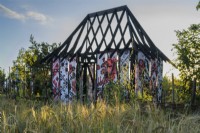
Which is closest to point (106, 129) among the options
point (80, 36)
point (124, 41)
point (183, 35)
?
point (183, 35)

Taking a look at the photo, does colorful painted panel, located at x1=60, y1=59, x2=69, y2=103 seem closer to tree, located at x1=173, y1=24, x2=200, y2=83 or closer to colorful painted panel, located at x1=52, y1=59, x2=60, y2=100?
colorful painted panel, located at x1=52, y1=59, x2=60, y2=100

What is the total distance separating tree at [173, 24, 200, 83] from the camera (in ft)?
38.4

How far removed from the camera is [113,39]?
1495 centimetres

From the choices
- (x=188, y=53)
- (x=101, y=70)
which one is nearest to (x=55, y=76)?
(x=101, y=70)

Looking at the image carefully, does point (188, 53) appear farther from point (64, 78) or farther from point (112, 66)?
point (64, 78)

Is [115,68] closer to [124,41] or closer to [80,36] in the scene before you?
[124,41]

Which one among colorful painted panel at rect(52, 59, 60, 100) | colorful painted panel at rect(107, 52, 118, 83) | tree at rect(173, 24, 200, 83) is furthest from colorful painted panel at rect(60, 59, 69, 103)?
tree at rect(173, 24, 200, 83)

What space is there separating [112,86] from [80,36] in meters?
9.60

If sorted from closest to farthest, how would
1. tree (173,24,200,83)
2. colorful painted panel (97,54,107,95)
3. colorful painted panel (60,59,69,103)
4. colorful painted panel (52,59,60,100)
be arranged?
tree (173,24,200,83), colorful painted panel (97,54,107,95), colorful painted panel (60,59,69,103), colorful painted panel (52,59,60,100)

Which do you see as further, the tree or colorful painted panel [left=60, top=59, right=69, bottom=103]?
colorful painted panel [left=60, top=59, right=69, bottom=103]

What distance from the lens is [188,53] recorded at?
1193 cm

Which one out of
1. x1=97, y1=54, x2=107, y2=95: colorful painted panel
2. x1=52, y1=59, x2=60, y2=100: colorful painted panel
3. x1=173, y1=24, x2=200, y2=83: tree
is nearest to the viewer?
x1=173, y1=24, x2=200, y2=83: tree

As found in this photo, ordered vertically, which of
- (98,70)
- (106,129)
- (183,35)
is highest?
(183,35)

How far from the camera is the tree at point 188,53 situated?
11.7m
